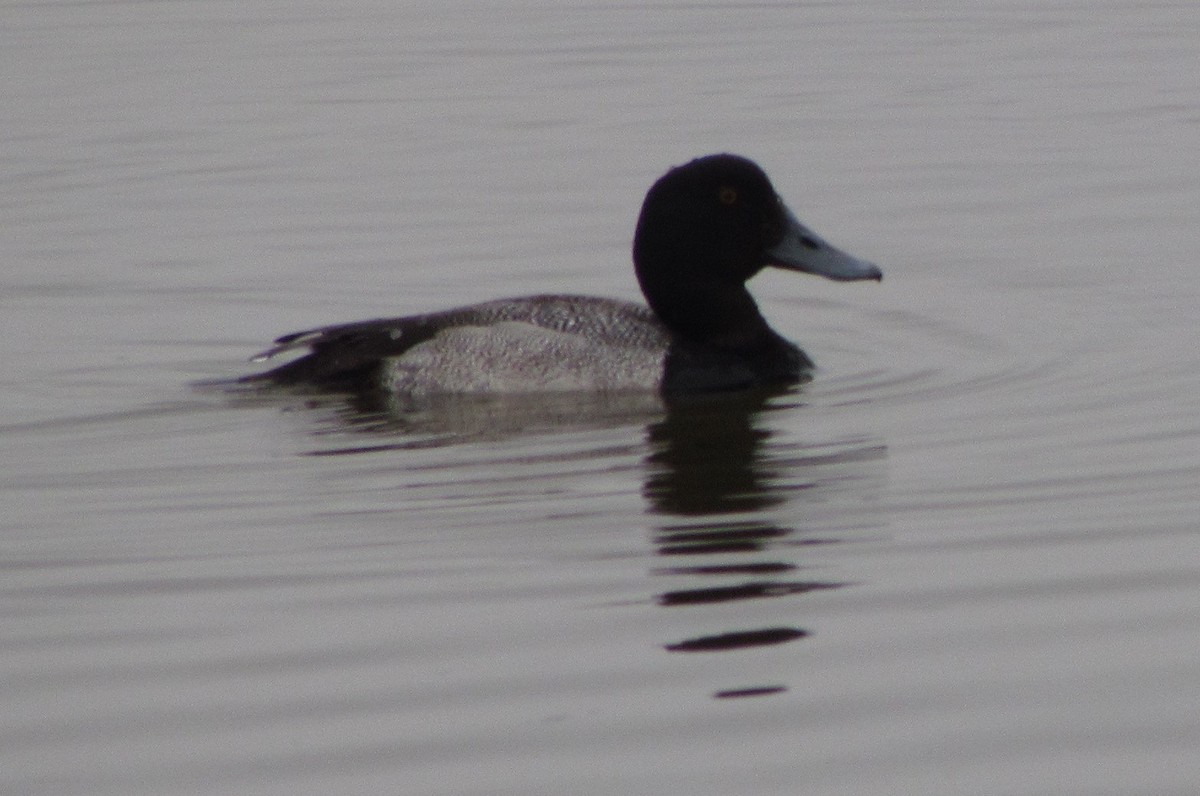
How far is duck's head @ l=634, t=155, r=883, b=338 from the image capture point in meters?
10.4

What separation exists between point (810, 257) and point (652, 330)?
75 centimetres

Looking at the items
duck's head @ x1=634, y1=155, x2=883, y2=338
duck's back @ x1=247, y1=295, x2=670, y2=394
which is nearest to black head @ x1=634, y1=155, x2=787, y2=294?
duck's head @ x1=634, y1=155, x2=883, y2=338

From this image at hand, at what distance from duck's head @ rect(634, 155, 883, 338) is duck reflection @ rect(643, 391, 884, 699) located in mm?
686

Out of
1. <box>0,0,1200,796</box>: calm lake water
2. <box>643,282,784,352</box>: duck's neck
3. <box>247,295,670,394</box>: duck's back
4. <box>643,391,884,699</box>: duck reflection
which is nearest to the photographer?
<box>0,0,1200,796</box>: calm lake water

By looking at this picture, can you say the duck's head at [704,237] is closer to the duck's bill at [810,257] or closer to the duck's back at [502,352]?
the duck's bill at [810,257]

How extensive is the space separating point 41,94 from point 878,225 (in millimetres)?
9296

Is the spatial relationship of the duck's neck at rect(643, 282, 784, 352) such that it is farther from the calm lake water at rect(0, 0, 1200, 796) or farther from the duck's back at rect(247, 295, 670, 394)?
the calm lake water at rect(0, 0, 1200, 796)

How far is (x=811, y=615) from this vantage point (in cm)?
634

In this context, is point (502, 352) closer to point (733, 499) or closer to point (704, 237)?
point (704, 237)

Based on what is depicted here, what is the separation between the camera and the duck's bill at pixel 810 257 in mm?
10367

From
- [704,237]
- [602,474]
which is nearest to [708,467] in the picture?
[602,474]

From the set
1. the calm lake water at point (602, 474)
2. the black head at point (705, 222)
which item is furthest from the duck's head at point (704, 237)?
the calm lake water at point (602, 474)

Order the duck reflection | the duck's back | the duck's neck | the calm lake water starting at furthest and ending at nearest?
the duck's neck, the duck's back, the duck reflection, the calm lake water

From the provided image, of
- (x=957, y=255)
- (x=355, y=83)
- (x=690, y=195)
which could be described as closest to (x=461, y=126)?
(x=355, y=83)
